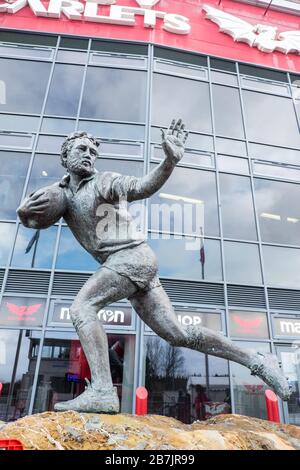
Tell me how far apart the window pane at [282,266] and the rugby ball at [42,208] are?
23.4ft

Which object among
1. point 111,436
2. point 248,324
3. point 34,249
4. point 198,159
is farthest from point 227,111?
point 111,436

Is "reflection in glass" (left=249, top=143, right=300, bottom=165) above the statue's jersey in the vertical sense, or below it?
above

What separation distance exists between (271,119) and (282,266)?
4.83 m

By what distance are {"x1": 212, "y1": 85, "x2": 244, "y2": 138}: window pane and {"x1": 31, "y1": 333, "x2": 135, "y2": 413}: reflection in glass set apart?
21.3ft

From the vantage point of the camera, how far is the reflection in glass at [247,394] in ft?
24.9

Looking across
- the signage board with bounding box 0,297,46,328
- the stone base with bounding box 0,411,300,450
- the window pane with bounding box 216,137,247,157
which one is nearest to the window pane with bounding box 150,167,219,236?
the window pane with bounding box 216,137,247,157

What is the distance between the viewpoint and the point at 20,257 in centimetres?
850

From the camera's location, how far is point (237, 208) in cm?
991

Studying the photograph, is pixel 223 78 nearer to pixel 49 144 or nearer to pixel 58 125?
pixel 58 125

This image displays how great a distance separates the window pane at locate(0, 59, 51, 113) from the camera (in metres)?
10.5

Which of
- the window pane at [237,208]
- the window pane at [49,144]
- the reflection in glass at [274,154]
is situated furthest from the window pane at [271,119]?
the window pane at [49,144]

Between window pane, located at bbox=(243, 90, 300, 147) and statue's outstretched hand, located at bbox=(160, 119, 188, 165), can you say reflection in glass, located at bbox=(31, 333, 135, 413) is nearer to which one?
statue's outstretched hand, located at bbox=(160, 119, 188, 165)

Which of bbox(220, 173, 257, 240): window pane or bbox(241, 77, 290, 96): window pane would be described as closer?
bbox(220, 173, 257, 240): window pane
